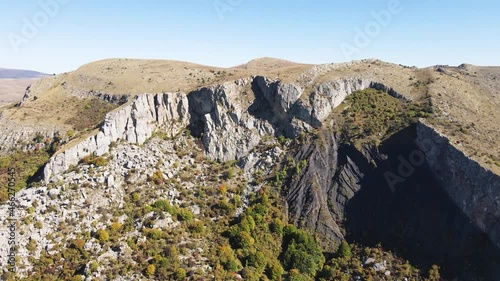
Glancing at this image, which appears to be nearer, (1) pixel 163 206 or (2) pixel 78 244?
(2) pixel 78 244

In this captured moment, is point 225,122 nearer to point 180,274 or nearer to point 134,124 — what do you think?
point 134,124

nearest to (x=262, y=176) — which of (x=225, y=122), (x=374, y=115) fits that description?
(x=225, y=122)

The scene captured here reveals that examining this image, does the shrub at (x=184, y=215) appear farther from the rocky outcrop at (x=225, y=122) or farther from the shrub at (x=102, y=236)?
the rocky outcrop at (x=225, y=122)

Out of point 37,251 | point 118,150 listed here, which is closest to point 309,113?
point 118,150

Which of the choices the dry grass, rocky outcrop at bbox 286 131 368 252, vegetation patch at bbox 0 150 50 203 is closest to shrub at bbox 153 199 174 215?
rocky outcrop at bbox 286 131 368 252

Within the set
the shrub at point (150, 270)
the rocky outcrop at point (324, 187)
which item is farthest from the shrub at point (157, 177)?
the rocky outcrop at point (324, 187)

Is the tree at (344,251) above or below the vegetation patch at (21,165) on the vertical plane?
below
